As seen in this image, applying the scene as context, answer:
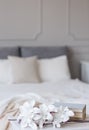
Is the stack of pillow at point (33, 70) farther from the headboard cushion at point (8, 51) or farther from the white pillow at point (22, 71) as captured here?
the headboard cushion at point (8, 51)

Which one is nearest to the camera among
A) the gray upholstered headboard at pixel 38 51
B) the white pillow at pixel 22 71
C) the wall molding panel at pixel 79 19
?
the white pillow at pixel 22 71

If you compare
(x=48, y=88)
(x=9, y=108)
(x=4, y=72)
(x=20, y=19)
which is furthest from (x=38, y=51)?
(x=9, y=108)

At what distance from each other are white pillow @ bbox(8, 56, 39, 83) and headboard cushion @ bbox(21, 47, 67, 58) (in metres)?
0.28

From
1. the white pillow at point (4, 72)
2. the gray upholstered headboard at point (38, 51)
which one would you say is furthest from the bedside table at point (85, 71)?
the white pillow at point (4, 72)

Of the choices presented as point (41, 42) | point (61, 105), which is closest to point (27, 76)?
point (41, 42)

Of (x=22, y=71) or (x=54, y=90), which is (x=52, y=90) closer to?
(x=54, y=90)

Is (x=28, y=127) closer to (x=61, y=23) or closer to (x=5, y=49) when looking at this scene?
(x=5, y=49)

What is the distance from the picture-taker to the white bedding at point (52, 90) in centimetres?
312

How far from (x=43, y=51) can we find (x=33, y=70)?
0.46 m

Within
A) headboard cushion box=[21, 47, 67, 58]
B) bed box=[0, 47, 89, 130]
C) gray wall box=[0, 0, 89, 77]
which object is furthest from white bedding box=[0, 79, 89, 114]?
gray wall box=[0, 0, 89, 77]

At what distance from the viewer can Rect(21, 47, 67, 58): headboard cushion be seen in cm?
441

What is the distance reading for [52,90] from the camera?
3.46 metres

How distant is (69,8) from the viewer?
15.2 feet

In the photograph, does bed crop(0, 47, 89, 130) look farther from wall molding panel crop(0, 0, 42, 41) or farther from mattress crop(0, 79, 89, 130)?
wall molding panel crop(0, 0, 42, 41)
